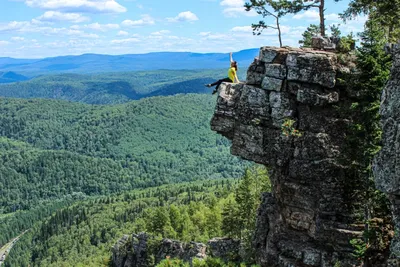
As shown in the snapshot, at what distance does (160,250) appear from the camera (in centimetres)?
5203

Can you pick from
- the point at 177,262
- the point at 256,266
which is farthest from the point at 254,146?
the point at 177,262

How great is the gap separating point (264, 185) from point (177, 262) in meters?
13.8

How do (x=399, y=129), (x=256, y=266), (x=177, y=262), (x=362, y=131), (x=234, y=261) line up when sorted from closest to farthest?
(x=399, y=129) < (x=362, y=131) < (x=256, y=266) < (x=234, y=261) < (x=177, y=262)

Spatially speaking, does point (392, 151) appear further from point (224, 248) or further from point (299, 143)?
point (224, 248)

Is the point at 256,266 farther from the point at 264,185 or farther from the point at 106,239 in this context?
the point at 106,239

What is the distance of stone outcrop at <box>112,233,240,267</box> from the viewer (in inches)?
1630

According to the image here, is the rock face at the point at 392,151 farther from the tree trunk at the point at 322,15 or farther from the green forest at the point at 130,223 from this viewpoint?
the green forest at the point at 130,223

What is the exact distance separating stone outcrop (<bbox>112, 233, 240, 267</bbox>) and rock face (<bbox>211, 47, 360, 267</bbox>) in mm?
11852

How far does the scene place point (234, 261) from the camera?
37562 millimetres

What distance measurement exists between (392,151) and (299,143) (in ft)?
32.4

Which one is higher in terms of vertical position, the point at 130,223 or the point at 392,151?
the point at 392,151

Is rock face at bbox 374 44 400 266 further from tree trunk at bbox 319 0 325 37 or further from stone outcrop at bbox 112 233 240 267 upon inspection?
stone outcrop at bbox 112 233 240 267

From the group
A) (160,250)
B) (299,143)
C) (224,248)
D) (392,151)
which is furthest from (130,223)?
(392,151)

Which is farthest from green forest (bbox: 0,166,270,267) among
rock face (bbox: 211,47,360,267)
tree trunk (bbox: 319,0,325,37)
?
tree trunk (bbox: 319,0,325,37)
